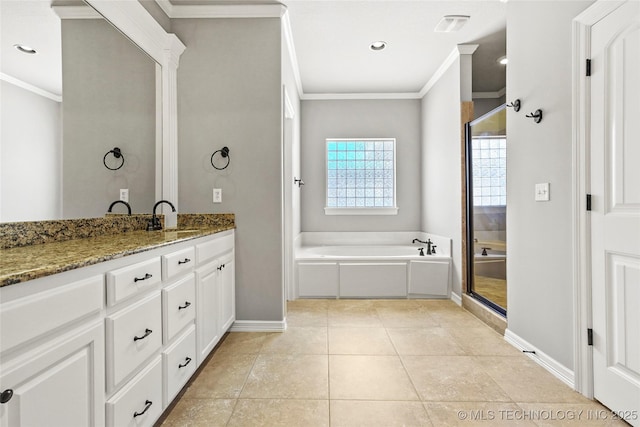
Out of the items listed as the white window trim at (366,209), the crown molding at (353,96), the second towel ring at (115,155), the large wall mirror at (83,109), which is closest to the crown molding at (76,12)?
the large wall mirror at (83,109)

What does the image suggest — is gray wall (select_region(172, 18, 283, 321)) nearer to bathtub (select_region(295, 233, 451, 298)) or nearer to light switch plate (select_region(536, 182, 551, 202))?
bathtub (select_region(295, 233, 451, 298))

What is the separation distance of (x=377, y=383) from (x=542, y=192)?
1.52 m

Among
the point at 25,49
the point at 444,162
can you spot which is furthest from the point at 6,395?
the point at 444,162

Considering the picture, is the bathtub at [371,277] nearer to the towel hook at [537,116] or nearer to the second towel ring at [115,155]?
the towel hook at [537,116]

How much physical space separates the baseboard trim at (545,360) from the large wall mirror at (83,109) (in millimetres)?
2814

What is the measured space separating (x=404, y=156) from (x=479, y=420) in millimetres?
3652


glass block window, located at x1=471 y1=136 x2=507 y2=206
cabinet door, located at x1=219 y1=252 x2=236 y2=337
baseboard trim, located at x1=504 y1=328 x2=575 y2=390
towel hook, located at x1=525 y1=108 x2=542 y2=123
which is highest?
towel hook, located at x1=525 y1=108 x2=542 y2=123

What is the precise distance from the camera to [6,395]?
762 millimetres

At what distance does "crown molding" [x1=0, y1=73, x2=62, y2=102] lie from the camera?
135cm

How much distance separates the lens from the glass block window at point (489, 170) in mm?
2736

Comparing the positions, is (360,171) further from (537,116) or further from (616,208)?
(616,208)

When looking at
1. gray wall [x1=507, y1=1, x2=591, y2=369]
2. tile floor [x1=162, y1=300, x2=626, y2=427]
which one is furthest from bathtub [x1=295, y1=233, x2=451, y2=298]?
gray wall [x1=507, y1=1, x2=591, y2=369]

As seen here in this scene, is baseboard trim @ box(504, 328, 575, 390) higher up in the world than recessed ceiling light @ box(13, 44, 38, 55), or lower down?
lower down

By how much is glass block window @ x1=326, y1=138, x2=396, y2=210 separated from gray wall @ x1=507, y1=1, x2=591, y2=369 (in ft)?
7.87
